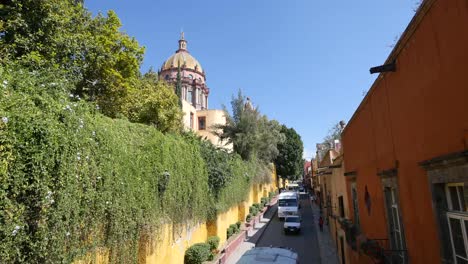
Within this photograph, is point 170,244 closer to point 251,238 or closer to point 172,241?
point 172,241

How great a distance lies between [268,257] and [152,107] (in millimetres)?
12841

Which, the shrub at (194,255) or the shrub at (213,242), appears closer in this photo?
the shrub at (194,255)

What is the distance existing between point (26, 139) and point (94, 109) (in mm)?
2454

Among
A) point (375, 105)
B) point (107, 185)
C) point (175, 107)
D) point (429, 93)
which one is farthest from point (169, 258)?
point (175, 107)

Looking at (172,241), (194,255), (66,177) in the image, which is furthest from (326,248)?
(66,177)

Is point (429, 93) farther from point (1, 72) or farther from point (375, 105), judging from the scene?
point (1, 72)

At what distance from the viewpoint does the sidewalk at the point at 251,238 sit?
16656mm

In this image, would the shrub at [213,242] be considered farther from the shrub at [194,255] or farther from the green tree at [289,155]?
the green tree at [289,155]

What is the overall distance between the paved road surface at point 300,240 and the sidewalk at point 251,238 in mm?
376

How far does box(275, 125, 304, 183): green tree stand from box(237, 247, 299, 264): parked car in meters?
42.7

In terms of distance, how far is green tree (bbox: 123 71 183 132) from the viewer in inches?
717

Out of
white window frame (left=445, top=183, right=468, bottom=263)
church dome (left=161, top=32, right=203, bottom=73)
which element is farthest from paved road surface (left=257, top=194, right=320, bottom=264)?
church dome (left=161, top=32, right=203, bottom=73)

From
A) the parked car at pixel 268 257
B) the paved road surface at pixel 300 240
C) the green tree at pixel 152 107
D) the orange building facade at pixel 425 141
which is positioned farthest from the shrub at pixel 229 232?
the orange building facade at pixel 425 141

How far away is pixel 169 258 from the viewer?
35.7 feet
